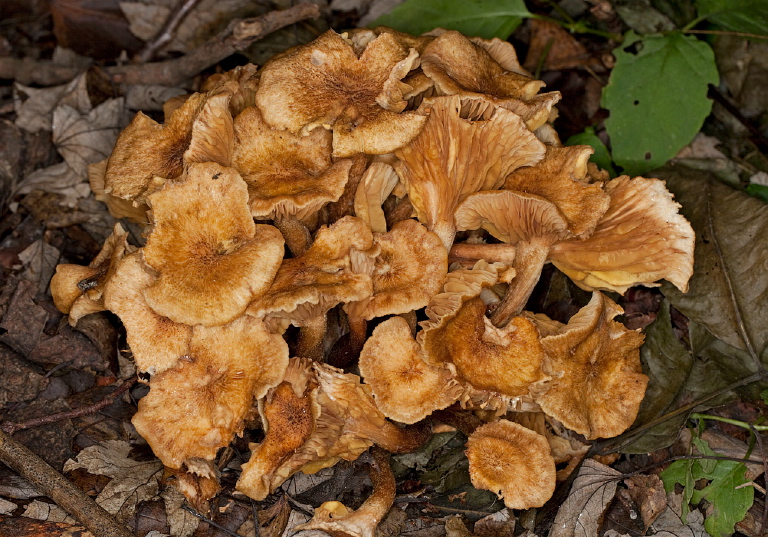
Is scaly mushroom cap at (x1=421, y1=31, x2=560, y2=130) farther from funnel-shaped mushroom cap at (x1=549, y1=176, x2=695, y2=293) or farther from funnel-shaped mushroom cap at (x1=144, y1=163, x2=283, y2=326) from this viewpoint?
funnel-shaped mushroom cap at (x1=144, y1=163, x2=283, y2=326)

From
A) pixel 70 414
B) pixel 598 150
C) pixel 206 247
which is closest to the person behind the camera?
pixel 206 247

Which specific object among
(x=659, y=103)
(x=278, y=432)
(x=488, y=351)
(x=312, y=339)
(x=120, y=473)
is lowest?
(x=120, y=473)

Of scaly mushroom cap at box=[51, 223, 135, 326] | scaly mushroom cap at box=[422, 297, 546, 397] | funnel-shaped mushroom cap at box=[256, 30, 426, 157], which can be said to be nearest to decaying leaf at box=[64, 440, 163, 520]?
scaly mushroom cap at box=[51, 223, 135, 326]

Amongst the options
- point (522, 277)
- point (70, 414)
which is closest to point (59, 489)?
point (70, 414)

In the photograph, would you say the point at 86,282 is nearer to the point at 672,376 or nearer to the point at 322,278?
the point at 322,278

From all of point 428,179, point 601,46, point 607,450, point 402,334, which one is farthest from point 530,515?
point 601,46
